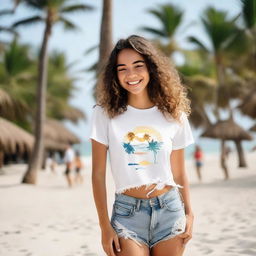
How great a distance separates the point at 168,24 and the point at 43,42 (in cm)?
980

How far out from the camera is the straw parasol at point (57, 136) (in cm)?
2750

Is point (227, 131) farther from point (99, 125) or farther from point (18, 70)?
point (99, 125)

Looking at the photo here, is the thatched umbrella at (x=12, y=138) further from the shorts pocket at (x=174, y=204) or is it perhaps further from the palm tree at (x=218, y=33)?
the shorts pocket at (x=174, y=204)

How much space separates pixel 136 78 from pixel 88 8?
13.3 meters

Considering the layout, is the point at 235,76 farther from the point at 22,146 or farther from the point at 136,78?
the point at 136,78

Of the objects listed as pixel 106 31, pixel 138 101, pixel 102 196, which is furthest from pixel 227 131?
pixel 102 196

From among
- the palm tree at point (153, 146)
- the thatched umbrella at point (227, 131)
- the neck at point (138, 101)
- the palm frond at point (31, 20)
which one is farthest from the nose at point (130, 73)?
the thatched umbrella at point (227, 131)

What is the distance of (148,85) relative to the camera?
1962mm

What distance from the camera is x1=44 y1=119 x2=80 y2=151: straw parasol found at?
2750cm

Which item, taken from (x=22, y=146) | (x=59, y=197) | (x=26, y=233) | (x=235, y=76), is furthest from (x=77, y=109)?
(x=26, y=233)

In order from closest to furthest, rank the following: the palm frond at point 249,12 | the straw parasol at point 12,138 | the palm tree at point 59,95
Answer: the palm frond at point 249,12 → the straw parasol at point 12,138 → the palm tree at point 59,95

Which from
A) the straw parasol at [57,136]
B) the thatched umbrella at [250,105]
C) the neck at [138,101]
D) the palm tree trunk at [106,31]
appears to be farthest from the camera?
the straw parasol at [57,136]

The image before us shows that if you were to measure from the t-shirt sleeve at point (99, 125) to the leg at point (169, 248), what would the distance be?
55cm

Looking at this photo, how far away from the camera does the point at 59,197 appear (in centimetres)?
1068
